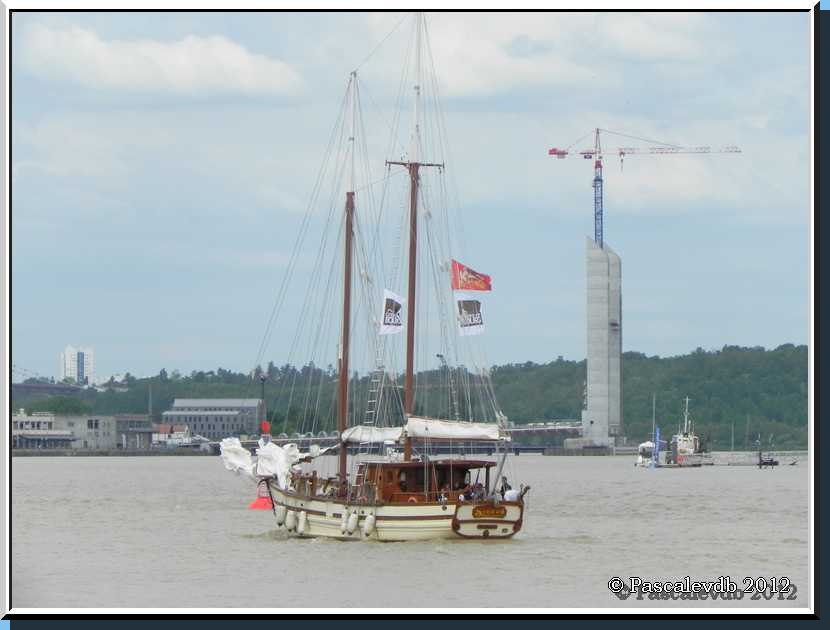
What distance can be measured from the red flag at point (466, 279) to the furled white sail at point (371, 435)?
488 cm

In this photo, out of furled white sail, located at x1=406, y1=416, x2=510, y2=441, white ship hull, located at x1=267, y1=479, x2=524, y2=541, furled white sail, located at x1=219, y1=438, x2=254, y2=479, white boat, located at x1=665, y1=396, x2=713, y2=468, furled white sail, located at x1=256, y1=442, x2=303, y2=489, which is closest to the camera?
white ship hull, located at x1=267, y1=479, x2=524, y2=541

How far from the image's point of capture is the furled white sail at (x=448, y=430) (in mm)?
55406

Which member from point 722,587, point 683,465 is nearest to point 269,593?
point 722,587

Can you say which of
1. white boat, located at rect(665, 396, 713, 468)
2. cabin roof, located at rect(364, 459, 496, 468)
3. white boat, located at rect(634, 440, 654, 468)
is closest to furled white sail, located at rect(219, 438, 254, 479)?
cabin roof, located at rect(364, 459, 496, 468)

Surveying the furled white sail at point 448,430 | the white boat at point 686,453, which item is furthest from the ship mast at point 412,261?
the white boat at point 686,453

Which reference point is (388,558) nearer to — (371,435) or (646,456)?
(371,435)

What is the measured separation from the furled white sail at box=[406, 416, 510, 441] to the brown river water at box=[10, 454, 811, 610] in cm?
345

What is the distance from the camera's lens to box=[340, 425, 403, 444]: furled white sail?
56656mm

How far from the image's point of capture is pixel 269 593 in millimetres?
43750

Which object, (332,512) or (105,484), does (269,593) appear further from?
(105,484)

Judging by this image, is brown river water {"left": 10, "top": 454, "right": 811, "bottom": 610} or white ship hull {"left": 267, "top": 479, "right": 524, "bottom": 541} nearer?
brown river water {"left": 10, "top": 454, "right": 811, "bottom": 610}

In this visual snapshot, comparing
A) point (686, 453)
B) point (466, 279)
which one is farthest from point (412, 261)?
point (686, 453)

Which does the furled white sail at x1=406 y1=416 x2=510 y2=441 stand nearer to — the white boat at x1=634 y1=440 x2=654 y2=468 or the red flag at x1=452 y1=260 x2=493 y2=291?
the red flag at x1=452 y1=260 x2=493 y2=291

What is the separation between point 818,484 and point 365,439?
28.4m
